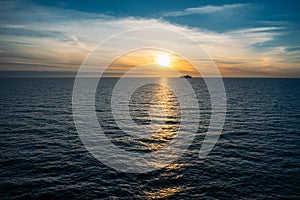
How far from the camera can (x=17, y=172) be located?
28344mm

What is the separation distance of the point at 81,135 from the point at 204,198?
29.4 metres

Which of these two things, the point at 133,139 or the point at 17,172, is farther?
the point at 133,139

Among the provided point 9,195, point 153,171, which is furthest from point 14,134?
point 153,171

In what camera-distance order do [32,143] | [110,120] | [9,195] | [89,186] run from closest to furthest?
[9,195]
[89,186]
[32,143]
[110,120]

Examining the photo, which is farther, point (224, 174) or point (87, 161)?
point (87, 161)

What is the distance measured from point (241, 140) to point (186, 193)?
75.7 ft

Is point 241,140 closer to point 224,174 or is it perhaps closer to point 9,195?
point 224,174

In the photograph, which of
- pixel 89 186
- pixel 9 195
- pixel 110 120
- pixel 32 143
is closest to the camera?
pixel 9 195

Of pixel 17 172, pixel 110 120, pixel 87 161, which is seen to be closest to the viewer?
pixel 17 172

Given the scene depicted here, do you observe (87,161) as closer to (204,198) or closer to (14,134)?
(204,198)

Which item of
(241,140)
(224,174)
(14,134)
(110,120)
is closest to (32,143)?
(14,134)

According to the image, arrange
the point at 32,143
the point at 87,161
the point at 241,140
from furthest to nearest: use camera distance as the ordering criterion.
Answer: the point at 241,140 < the point at 32,143 < the point at 87,161

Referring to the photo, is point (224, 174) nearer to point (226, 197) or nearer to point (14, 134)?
point (226, 197)

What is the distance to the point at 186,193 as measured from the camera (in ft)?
80.0
